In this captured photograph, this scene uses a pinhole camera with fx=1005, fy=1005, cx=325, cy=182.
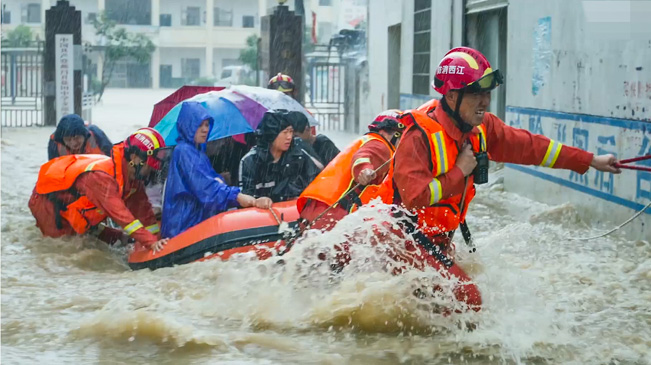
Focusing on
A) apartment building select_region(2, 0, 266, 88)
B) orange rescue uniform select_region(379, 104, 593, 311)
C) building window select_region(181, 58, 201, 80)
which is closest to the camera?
orange rescue uniform select_region(379, 104, 593, 311)

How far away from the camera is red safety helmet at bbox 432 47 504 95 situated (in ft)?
17.1

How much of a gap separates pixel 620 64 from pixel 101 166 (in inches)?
187

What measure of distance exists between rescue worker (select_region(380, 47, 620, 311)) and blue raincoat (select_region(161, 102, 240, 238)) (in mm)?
2428

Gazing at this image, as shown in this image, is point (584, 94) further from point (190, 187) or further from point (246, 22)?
point (246, 22)

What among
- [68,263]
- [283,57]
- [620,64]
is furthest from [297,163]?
[283,57]

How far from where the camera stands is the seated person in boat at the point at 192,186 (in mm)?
7754

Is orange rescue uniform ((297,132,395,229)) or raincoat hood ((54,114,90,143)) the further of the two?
raincoat hood ((54,114,90,143))

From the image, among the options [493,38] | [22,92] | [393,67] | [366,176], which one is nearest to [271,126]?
[366,176]

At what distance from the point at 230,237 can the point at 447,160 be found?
Result: 2.54 m

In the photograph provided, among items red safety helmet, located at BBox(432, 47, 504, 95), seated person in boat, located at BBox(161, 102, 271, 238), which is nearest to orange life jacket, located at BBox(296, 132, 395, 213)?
seated person in boat, located at BBox(161, 102, 271, 238)

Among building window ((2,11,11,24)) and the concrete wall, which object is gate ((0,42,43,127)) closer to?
the concrete wall

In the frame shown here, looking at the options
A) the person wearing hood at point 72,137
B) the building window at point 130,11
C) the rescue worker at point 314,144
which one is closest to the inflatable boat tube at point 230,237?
the rescue worker at point 314,144

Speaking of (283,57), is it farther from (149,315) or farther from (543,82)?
(149,315)

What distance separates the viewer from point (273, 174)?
791 cm
